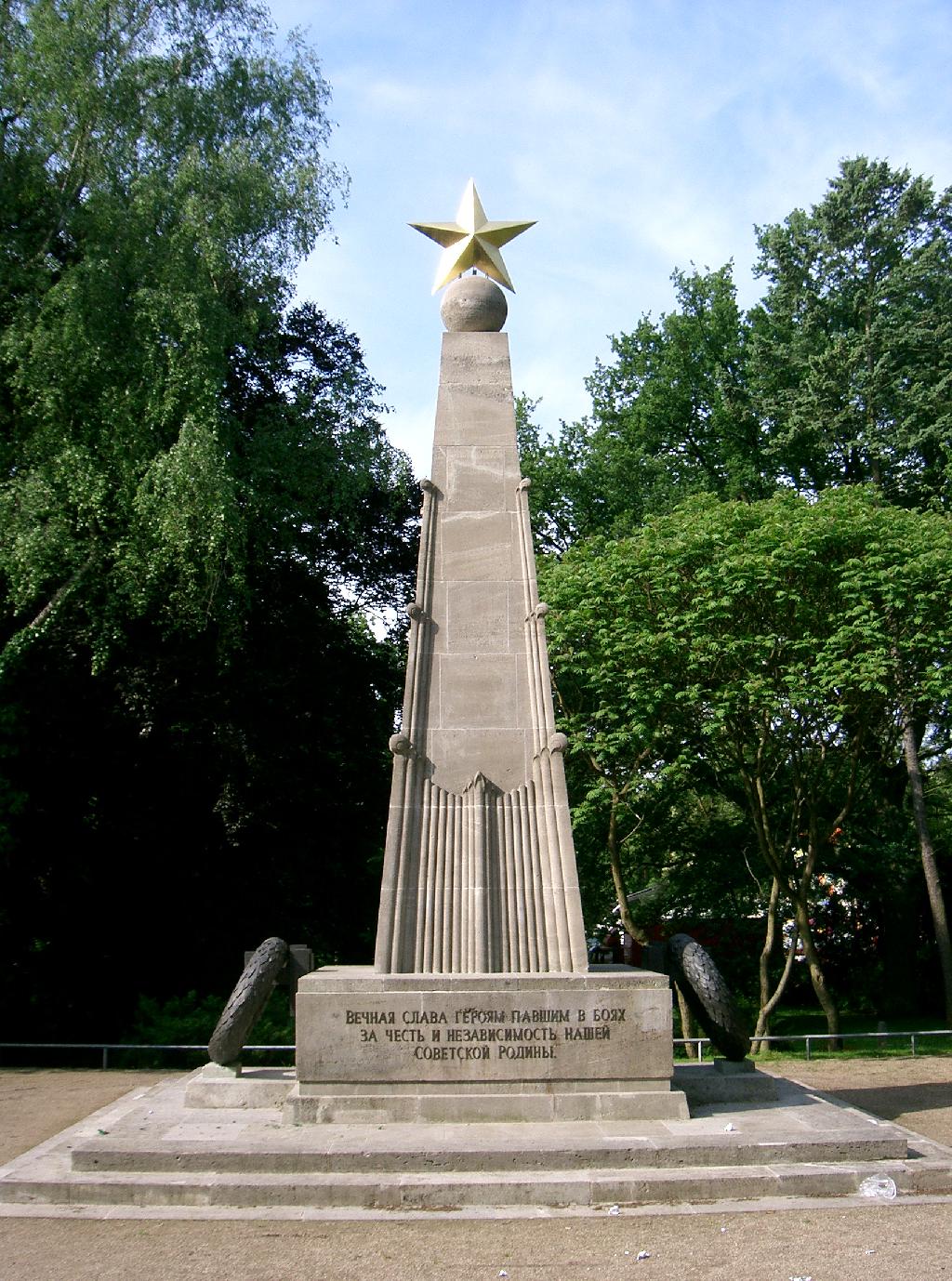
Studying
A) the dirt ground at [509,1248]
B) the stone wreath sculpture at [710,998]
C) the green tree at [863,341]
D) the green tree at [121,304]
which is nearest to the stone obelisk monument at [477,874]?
Answer: the stone wreath sculpture at [710,998]

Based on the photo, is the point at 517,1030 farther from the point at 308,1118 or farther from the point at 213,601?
the point at 213,601

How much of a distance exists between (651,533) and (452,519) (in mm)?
8902

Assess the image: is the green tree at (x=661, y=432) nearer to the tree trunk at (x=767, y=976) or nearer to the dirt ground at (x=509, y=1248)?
the tree trunk at (x=767, y=976)

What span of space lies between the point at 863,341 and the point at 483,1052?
20933 millimetres

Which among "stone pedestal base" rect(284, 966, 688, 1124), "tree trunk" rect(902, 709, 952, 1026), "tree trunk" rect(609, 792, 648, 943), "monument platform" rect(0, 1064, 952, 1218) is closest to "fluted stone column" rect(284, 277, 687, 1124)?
"stone pedestal base" rect(284, 966, 688, 1124)

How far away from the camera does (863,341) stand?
26.0 m

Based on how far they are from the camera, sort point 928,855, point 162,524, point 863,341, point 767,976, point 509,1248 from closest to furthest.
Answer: point 509,1248
point 162,524
point 767,976
point 928,855
point 863,341

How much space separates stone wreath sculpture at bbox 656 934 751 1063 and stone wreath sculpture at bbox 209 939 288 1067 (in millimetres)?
3541

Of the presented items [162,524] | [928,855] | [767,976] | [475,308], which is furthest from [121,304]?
[928,855]

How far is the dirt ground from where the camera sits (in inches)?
261

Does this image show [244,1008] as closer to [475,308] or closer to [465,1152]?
[465,1152]

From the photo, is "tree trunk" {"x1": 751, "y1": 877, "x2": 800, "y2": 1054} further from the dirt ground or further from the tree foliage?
the dirt ground

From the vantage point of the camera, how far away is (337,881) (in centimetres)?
2242

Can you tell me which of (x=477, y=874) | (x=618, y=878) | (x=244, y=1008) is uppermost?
(x=618, y=878)
